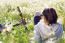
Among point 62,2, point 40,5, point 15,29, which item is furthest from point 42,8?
point 15,29

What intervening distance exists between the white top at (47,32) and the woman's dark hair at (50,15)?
5 centimetres

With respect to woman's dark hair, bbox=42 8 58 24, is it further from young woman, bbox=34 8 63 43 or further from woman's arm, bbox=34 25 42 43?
woman's arm, bbox=34 25 42 43

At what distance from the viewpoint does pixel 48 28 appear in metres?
1.82

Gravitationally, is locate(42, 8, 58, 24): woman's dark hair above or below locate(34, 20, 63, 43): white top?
above

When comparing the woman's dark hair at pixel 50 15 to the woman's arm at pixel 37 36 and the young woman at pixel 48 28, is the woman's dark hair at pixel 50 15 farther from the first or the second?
the woman's arm at pixel 37 36

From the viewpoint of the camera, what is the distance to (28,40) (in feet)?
5.87

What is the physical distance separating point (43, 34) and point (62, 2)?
1.04ft

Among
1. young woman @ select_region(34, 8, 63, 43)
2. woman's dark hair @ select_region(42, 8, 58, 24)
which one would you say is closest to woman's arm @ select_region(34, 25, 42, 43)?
young woman @ select_region(34, 8, 63, 43)

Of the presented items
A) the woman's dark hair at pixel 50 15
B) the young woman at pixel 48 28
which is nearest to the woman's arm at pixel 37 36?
the young woman at pixel 48 28

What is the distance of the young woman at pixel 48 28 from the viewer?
180 centimetres

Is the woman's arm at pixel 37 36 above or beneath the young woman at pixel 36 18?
beneath

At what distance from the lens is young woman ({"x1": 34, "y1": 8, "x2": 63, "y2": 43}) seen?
180cm

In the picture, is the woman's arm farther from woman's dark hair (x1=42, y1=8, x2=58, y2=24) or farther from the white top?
woman's dark hair (x1=42, y1=8, x2=58, y2=24)

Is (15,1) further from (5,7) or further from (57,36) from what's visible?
(57,36)
